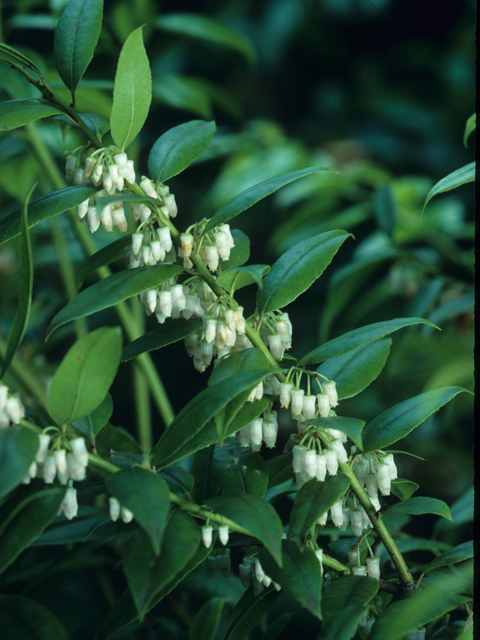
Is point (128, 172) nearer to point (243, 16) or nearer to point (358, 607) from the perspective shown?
point (358, 607)

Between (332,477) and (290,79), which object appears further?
(290,79)

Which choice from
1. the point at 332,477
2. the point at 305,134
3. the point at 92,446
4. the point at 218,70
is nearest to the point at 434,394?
the point at 332,477

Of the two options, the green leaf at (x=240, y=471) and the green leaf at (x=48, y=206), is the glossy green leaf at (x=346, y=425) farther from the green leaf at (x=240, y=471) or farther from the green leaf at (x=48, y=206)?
the green leaf at (x=48, y=206)

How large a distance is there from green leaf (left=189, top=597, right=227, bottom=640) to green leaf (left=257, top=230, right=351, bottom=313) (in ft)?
0.90

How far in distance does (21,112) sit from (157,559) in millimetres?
350

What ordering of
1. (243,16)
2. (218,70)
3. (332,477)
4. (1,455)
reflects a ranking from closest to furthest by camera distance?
(1,455)
(332,477)
(218,70)
(243,16)

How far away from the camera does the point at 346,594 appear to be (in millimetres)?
498

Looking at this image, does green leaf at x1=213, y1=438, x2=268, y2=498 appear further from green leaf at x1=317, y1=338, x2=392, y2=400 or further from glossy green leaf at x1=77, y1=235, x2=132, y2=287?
glossy green leaf at x1=77, y1=235, x2=132, y2=287

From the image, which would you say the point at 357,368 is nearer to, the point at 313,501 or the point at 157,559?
the point at 313,501

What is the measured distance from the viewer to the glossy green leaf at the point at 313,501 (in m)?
0.45

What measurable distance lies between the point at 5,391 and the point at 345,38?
273cm

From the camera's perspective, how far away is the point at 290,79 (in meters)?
2.80

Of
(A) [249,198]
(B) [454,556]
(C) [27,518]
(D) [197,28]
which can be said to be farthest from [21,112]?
(D) [197,28]

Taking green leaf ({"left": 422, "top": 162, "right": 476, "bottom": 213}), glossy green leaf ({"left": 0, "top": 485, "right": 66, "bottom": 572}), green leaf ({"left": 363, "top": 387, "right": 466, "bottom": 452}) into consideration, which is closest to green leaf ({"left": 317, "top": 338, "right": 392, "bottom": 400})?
green leaf ({"left": 363, "top": 387, "right": 466, "bottom": 452})
